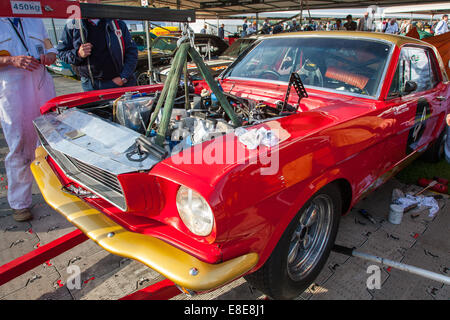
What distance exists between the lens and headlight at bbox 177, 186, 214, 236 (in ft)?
4.07

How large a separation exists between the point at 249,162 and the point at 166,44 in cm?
879

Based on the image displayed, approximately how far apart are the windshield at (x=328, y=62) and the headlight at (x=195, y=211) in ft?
5.29

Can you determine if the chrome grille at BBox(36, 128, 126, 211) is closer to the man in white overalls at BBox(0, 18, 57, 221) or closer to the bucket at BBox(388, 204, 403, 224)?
the man in white overalls at BBox(0, 18, 57, 221)

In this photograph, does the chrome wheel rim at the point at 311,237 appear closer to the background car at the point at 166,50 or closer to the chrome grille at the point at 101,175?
the chrome grille at the point at 101,175

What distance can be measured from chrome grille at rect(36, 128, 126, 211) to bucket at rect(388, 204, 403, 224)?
2238 millimetres

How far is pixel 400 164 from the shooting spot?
2576mm

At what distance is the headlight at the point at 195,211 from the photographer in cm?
124

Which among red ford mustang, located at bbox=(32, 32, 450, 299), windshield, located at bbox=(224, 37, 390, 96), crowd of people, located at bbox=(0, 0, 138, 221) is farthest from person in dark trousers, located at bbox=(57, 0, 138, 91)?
windshield, located at bbox=(224, 37, 390, 96)

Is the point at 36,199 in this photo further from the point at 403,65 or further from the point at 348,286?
the point at 403,65

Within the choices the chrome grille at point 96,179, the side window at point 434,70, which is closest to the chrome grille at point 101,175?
the chrome grille at point 96,179

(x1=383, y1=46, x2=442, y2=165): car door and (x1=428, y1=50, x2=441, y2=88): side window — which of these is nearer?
(x1=383, y1=46, x2=442, y2=165): car door

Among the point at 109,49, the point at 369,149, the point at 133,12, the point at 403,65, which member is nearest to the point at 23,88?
the point at 109,49

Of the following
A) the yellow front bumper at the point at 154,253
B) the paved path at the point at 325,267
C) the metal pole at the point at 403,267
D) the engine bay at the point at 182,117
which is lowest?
the paved path at the point at 325,267

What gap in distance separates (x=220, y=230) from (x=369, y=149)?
4.30ft
